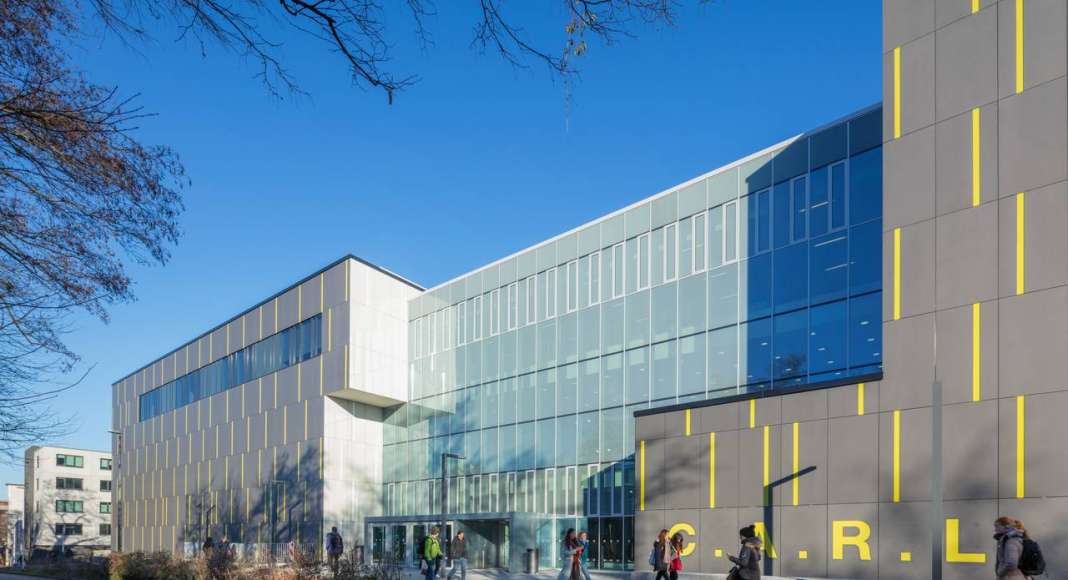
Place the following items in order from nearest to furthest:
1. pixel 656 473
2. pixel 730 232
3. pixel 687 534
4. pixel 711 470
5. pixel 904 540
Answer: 1. pixel 904 540
2. pixel 711 470
3. pixel 687 534
4. pixel 656 473
5. pixel 730 232

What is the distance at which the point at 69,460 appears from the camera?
117812mm

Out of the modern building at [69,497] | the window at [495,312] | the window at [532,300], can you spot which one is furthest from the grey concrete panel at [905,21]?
the modern building at [69,497]

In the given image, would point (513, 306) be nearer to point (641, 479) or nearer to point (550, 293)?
point (550, 293)

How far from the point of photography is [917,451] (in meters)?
20.5

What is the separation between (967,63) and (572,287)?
20444 millimetres

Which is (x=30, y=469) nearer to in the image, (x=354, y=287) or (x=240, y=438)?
(x=240, y=438)

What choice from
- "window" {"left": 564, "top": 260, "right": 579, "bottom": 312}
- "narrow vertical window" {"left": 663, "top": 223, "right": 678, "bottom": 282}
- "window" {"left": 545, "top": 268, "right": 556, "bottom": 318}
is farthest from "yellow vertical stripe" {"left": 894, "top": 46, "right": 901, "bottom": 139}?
"window" {"left": 545, "top": 268, "right": 556, "bottom": 318}

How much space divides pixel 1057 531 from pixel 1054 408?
2282 mm

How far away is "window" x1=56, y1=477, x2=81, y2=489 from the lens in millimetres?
116312

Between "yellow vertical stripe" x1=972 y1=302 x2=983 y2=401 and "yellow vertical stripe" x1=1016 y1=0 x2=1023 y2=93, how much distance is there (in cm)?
462

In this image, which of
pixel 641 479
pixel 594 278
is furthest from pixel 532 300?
pixel 641 479

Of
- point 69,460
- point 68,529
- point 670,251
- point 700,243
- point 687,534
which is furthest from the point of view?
point 69,460

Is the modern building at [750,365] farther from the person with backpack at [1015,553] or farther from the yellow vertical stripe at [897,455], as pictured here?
the person with backpack at [1015,553]

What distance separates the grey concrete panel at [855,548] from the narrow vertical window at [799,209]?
1020 centimetres
